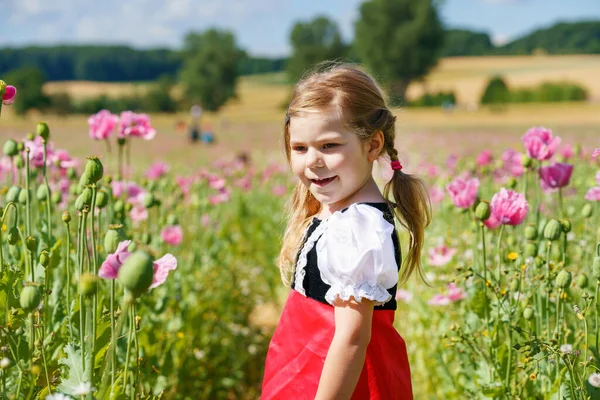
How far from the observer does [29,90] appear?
54.9 meters

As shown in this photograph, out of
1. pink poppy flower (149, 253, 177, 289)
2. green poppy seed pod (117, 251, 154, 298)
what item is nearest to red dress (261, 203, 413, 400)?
pink poppy flower (149, 253, 177, 289)

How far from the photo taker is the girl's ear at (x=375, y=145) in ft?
5.19

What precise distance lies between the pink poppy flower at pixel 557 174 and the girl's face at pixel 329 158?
876 millimetres

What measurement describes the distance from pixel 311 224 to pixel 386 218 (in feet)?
0.66

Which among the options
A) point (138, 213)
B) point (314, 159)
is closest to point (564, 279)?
point (314, 159)

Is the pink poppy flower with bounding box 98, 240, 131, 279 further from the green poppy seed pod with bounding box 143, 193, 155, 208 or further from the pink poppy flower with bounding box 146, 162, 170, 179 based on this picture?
the pink poppy flower with bounding box 146, 162, 170, 179

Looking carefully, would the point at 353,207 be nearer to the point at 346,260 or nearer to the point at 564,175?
the point at 346,260

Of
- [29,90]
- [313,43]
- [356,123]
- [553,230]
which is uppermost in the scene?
[356,123]

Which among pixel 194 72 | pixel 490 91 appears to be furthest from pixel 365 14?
pixel 194 72

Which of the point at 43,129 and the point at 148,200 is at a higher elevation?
the point at 43,129

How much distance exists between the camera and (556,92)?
4291 centimetres

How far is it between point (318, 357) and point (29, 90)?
2282 inches

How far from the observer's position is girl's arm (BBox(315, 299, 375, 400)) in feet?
4.42

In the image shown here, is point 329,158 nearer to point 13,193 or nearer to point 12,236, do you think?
point 12,236
